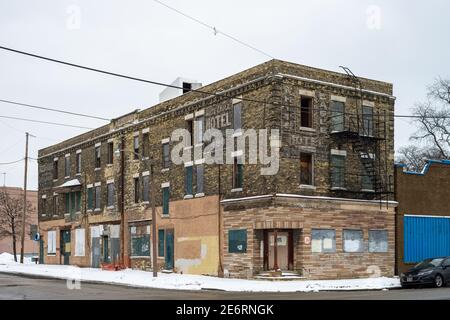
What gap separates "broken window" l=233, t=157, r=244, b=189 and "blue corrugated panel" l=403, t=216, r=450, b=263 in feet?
31.7

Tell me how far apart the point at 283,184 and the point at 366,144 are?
6107 mm

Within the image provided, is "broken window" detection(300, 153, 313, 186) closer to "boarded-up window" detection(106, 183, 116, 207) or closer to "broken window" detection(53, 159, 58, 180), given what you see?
"boarded-up window" detection(106, 183, 116, 207)

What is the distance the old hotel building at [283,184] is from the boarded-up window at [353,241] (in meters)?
0.05

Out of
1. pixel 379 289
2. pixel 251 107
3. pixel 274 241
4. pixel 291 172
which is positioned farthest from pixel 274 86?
pixel 379 289

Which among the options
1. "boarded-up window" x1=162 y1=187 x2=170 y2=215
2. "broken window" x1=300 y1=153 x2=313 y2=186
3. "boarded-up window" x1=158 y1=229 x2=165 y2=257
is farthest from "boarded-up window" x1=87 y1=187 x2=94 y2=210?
"broken window" x1=300 y1=153 x2=313 y2=186


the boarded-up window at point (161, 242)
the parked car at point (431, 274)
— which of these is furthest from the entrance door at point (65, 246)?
the parked car at point (431, 274)

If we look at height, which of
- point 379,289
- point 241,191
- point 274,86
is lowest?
point 379,289

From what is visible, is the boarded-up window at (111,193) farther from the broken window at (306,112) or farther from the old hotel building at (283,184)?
the broken window at (306,112)

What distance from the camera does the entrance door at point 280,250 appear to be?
112 feet

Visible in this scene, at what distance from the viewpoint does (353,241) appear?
119ft

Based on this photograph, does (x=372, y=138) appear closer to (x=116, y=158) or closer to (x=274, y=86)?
(x=274, y=86)

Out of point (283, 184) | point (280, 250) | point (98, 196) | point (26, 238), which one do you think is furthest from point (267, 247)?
point (26, 238)

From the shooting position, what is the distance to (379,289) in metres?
29.8
